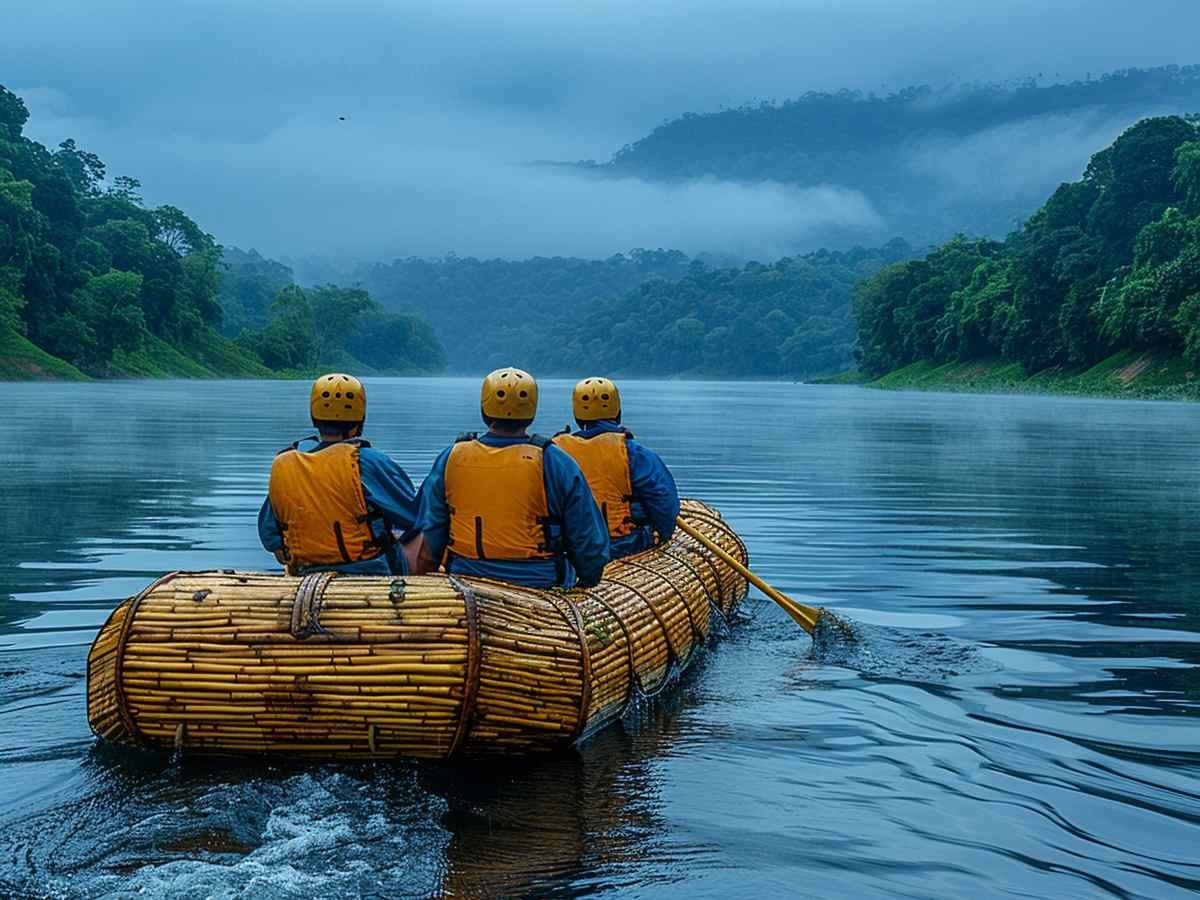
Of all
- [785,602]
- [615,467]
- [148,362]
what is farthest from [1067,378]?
[615,467]

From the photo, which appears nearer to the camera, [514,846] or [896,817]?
[514,846]

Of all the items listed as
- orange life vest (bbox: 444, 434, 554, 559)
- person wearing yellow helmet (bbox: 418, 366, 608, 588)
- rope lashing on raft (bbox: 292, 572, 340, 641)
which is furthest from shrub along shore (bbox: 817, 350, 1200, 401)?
rope lashing on raft (bbox: 292, 572, 340, 641)

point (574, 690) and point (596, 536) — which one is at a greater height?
point (596, 536)

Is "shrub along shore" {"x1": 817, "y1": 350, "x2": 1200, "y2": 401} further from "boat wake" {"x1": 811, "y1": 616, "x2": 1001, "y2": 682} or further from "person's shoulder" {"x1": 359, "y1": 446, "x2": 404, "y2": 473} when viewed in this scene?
"person's shoulder" {"x1": 359, "y1": 446, "x2": 404, "y2": 473}

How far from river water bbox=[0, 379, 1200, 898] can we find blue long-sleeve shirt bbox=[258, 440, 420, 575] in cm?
161

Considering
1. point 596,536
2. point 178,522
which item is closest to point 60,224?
point 178,522

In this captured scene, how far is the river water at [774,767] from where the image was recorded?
609 centimetres

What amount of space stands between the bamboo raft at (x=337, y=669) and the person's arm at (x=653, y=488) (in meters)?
2.87

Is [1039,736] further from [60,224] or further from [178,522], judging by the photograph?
[60,224]

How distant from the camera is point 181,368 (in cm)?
11512

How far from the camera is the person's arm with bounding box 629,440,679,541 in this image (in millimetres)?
10602

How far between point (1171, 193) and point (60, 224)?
8312 centimetres

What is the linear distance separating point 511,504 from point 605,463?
7.44 ft

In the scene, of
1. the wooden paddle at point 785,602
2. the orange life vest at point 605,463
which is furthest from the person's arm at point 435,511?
the wooden paddle at point 785,602
